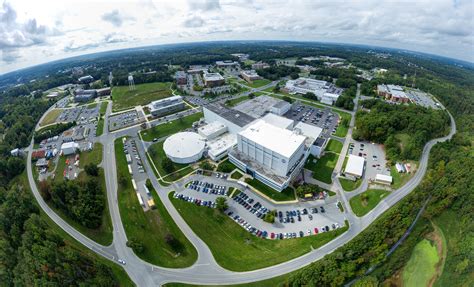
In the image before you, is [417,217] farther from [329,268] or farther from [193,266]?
[193,266]

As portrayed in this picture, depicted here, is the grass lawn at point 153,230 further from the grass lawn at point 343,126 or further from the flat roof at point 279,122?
the grass lawn at point 343,126

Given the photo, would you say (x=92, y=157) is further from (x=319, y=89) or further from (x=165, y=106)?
(x=319, y=89)

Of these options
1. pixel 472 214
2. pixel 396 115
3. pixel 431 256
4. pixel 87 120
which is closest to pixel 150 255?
pixel 431 256

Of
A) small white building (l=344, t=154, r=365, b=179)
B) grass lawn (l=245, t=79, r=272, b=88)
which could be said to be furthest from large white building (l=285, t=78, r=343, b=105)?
small white building (l=344, t=154, r=365, b=179)

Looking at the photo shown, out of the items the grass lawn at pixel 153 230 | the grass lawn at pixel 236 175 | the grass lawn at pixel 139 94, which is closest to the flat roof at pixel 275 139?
the grass lawn at pixel 236 175

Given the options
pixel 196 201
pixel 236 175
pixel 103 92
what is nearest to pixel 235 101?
pixel 236 175

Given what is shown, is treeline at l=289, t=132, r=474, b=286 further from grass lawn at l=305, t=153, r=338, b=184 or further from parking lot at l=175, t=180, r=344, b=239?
grass lawn at l=305, t=153, r=338, b=184
